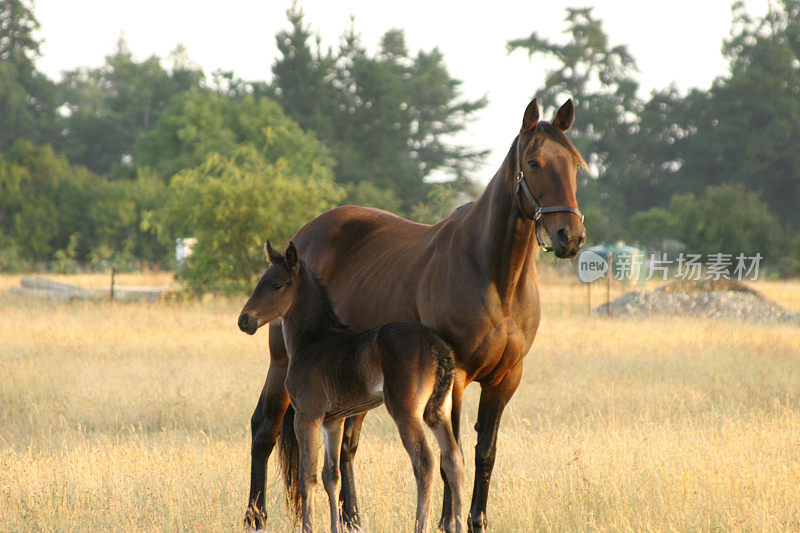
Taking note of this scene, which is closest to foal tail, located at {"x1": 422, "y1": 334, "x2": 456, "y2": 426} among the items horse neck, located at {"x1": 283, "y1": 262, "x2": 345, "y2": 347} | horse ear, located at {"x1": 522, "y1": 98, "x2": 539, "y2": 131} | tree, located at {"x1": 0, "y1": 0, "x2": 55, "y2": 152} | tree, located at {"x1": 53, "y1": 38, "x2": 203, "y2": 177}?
horse neck, located at {"x1": 283, "y1": 262, "x2": 345, "y2": 347}

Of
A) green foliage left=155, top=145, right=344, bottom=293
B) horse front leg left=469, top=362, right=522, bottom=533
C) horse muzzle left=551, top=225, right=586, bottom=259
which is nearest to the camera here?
horse muzzle left=551, top=225, right=586, bottom=259

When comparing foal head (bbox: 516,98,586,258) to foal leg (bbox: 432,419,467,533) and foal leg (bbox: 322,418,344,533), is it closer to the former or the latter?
foal leg (bbox: 432,419,467,533)

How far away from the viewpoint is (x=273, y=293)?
477 cm

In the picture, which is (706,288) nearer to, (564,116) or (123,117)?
(564,116)

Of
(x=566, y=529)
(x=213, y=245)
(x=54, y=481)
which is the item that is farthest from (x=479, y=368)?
(x=213, y=245)

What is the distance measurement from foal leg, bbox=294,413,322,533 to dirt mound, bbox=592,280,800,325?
16.9 meters

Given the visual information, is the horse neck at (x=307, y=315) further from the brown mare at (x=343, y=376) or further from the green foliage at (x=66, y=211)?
the green foliage at (x=66, y=211)

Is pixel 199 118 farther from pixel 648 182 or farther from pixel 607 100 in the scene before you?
pixel 648 182

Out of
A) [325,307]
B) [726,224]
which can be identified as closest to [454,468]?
[325,307]

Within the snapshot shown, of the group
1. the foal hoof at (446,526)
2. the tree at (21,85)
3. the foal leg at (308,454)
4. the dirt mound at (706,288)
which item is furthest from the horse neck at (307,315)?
the tree at (21,85)

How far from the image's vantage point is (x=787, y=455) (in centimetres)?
717

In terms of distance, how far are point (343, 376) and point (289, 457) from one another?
1.51 metres

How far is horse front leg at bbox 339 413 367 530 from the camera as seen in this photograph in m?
5.45

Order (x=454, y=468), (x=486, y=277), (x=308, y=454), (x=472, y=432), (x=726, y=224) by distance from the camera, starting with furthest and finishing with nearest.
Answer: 1. (x=726, y=224)
2. (x=472, y=432)
3. (x=308, y=454)
4. (x=486, y=277)
5. (x=454, y=468)
